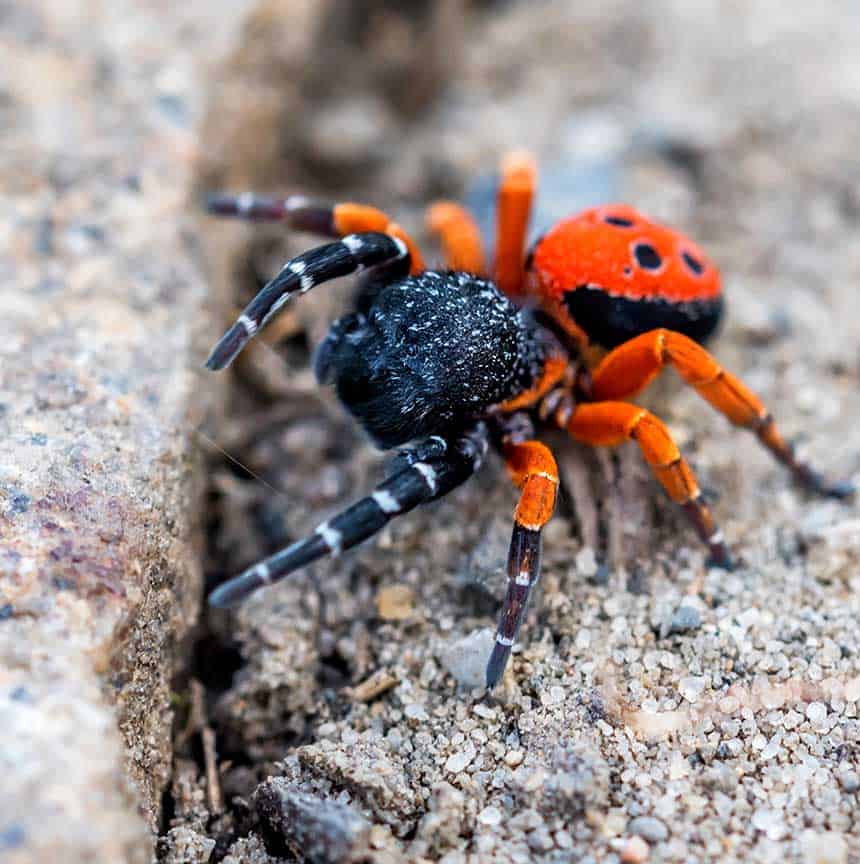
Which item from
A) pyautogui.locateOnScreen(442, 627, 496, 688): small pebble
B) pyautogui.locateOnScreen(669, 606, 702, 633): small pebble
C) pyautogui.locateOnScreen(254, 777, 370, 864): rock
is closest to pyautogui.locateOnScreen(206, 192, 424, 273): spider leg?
pyautogui.locateOnScreen(442, 627, 496, 688): small pebble

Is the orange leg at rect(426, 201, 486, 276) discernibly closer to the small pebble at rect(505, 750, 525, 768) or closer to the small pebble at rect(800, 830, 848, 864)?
the small pebble at rect(505, 750, 525, 768)

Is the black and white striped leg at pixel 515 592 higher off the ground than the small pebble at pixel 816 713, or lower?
higher

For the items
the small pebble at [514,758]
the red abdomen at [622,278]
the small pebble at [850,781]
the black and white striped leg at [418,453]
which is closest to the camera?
the small pebble at [850,781]

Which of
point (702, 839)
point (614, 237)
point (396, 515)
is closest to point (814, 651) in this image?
point (702, 839)

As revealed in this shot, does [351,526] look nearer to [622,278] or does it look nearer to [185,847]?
[185,847]

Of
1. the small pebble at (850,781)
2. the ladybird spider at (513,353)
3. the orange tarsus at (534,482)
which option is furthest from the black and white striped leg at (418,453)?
the small pebble at (850,781)

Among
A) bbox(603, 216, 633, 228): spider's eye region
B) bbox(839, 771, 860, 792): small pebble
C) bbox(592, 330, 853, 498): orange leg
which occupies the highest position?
bbox(603, 216, 633, 228): spider's eye region

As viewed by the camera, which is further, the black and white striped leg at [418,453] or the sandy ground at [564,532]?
the black and white striped leg at [418,453]

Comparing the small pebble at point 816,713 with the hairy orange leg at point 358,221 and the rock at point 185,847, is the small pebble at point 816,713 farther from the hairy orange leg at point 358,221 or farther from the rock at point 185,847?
the hairy orange leg at point 358,221
